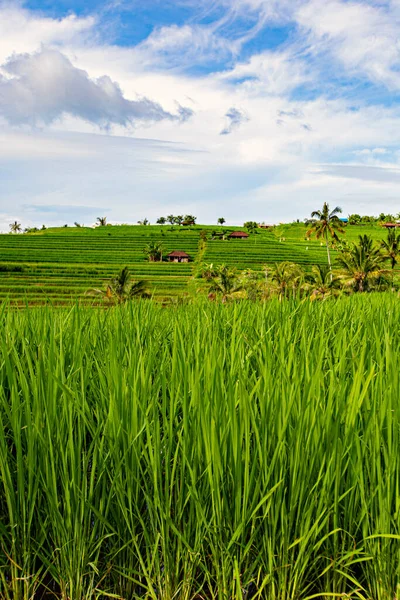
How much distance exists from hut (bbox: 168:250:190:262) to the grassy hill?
159 centimetres

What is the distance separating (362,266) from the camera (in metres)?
37.8

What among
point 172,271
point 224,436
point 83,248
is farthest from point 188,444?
point 83,248

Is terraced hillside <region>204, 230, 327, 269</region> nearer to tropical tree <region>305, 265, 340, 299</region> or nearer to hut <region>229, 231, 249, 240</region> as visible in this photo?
hut <region>229, 231, 249, 240</region>

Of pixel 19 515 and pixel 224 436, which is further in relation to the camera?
pixel 19 515

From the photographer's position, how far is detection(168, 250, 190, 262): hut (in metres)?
79.0

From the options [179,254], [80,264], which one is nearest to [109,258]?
[80,264]

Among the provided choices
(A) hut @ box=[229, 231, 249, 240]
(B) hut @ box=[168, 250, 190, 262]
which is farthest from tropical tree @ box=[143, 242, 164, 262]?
(A) hut @ box=[229, 231, 249, 240]

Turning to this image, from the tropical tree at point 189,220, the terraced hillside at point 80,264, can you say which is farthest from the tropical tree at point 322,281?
the tropical tree at point 189,220

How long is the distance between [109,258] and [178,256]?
1255cm

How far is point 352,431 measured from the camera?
59.6 inches

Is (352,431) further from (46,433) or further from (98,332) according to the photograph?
(98,332)

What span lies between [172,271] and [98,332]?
204 ft

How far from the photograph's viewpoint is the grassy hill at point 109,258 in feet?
171

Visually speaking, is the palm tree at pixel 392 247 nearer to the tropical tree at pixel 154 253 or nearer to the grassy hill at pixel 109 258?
the grassy hill at pixel 109 258
